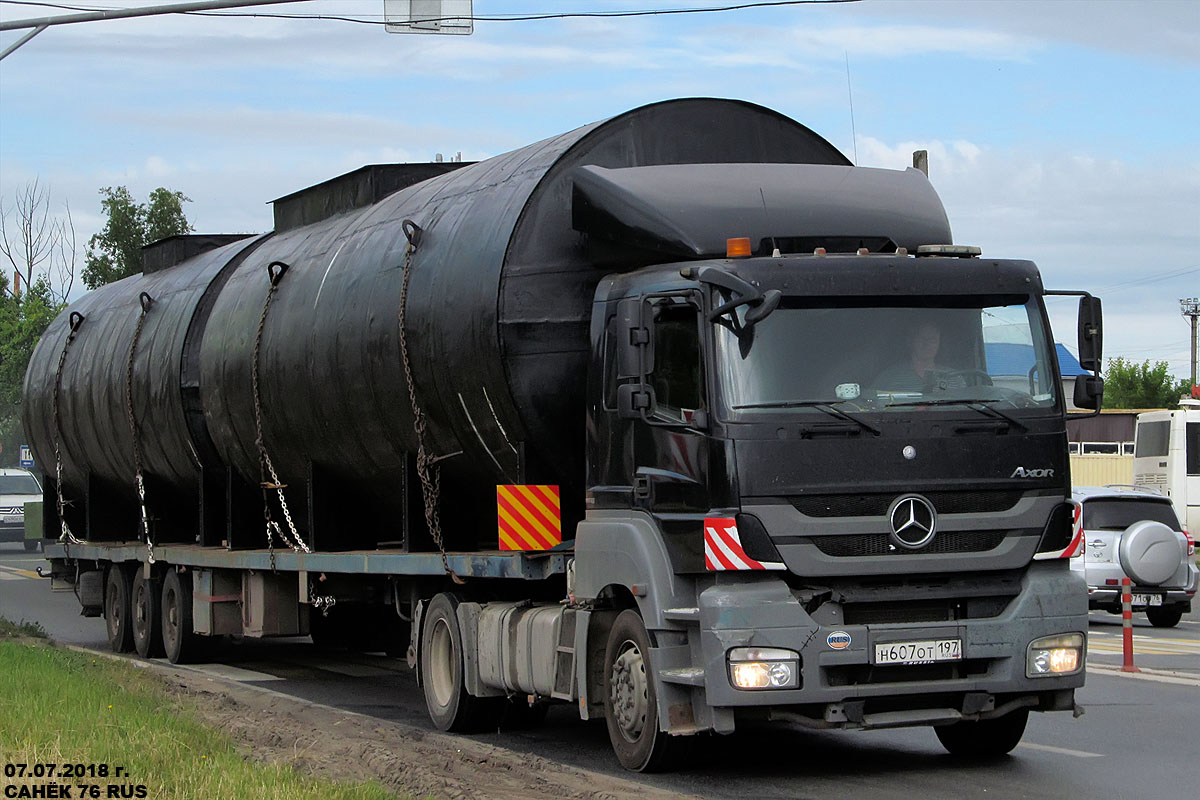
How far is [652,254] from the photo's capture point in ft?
33.0

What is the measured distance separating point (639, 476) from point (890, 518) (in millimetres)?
1505

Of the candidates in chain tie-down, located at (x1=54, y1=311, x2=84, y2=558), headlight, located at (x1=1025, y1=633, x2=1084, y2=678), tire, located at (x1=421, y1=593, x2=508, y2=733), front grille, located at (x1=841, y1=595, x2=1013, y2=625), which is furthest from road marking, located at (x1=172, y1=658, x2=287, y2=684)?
headlight, located at (x1=1025, y1=633, x2=1084, y2=678)

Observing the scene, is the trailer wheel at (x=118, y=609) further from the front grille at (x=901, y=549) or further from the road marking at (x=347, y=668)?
the front grille at (x=901, y=549)

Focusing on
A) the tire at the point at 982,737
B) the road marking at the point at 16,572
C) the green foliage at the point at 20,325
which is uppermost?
the green foliage at the point at 20,325

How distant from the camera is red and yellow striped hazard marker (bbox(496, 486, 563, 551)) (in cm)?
1085

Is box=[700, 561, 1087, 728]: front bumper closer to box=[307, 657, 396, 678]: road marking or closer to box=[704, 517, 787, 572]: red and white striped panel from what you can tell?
box=[704, 517, 787, 572]: red and white striped panel

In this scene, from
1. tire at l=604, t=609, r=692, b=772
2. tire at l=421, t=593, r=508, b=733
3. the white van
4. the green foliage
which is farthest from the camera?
the green foliage

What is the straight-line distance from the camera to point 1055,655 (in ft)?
30.1

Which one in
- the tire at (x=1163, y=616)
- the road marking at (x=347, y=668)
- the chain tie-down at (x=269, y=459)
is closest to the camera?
the chain tie-down at (x=269, y=459)

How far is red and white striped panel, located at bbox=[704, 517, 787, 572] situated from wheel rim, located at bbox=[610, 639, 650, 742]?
3.20ft

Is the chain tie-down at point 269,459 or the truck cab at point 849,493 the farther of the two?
the chain tie-down at point 269,459

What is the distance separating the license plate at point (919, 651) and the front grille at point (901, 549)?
48cm

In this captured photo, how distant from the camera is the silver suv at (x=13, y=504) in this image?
48.0 meters

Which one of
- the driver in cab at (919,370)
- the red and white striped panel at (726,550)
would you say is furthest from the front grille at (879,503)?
the driver in cab at (919,370)
